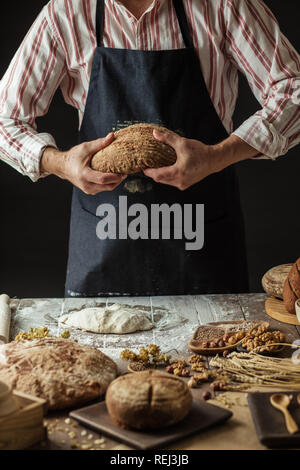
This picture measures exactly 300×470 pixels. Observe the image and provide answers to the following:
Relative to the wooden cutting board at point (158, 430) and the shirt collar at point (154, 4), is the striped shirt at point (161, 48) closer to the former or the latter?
the shirt collar at point (154, 4)

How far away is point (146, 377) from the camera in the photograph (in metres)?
1.53

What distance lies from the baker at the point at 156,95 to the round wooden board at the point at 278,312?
319 millimetres

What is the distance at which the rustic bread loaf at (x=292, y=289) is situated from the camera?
2.18 meters

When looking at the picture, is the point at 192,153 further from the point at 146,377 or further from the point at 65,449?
the point at 65,449

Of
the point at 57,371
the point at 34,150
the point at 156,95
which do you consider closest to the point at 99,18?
the point at 156,95

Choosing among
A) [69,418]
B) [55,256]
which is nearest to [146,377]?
[69,418]

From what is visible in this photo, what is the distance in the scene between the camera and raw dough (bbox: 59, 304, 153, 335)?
2.09 metres

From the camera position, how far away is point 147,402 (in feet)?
4.82

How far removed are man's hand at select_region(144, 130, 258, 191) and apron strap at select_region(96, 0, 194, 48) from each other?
0.40 m

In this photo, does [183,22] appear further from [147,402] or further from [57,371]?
[147,402]

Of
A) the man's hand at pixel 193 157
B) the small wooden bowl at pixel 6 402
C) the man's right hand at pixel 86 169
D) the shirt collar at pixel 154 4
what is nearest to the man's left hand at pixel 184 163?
the man's hand at pixel 193 157

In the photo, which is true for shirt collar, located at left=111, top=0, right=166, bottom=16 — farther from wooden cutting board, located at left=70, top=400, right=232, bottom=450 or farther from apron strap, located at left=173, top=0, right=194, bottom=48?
wooden cutting board, located at left=70, top=400, right=232, bottom=450

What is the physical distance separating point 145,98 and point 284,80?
491 mm

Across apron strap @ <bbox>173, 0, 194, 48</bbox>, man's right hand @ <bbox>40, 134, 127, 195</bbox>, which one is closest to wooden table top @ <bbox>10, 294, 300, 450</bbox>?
man's right hand @ <bbox>40, 134, 127, 195</bbox>
